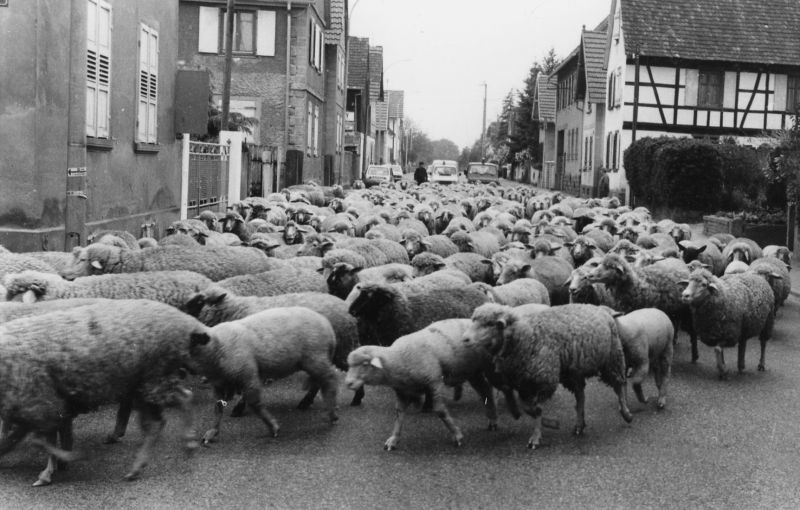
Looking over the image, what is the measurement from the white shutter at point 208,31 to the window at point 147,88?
19581 millimetres

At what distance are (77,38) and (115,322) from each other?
8.78m

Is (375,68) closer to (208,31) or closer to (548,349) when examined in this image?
(208,31)

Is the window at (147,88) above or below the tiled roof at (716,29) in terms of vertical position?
below

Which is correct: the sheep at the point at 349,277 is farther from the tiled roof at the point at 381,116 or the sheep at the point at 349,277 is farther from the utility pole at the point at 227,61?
the tiled roof at the point at 381,116

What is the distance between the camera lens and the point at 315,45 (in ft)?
138

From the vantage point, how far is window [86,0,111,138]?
15266mm

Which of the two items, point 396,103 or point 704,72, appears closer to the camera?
point 704,72

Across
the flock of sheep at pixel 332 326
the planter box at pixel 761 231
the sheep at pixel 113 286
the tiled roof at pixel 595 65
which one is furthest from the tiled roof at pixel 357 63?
the sheep at pixel 113 286

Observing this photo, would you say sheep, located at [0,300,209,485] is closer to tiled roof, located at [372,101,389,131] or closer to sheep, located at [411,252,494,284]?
sheep, located at [411,252,494,284]

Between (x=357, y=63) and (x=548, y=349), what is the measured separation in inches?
2516

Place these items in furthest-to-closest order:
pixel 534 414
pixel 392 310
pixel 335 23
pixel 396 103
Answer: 1. pixel 396 103
2. pixel 335 23
3. pixel 392 310
4. pixel 534 414

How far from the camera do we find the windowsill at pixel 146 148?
17766 millimetres

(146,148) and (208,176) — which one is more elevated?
(146,148)

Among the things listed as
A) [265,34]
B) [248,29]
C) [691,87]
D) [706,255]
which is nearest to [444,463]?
[706,255]
